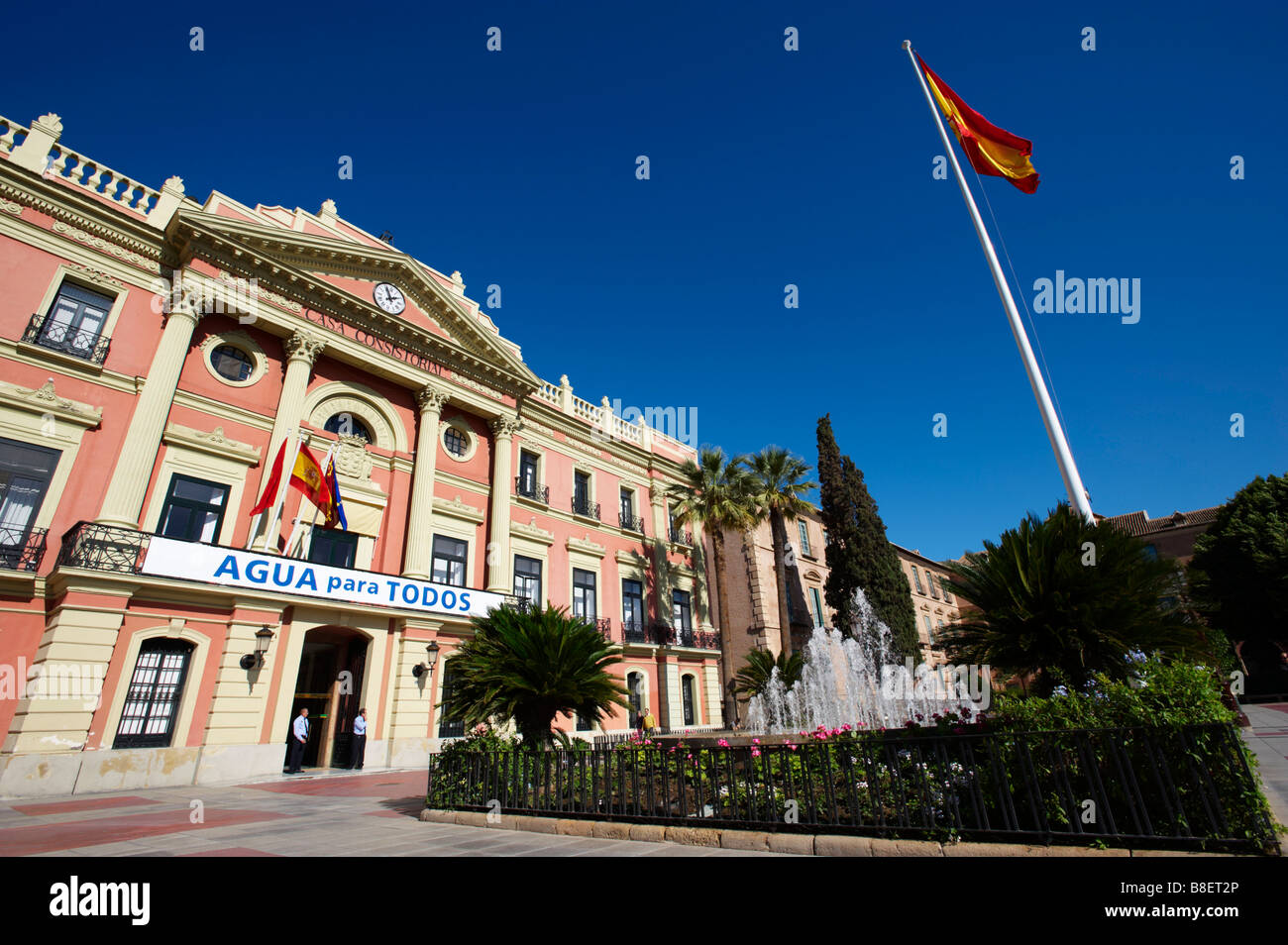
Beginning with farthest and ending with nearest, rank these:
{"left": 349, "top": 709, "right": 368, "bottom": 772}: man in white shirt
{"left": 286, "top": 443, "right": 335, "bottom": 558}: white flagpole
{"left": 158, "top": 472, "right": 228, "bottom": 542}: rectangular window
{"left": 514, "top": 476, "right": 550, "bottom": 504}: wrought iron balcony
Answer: {"left": 514, "top": 476, "right": 550, "bottom": 504}: wrought iron balcony < {"left": 286, "top": 443, "right": 335, "bottom": 558}: white flagpole < {"left": 349, "top": 709, "right": 368, "bottom": 772}: man in white shirt < {"left": 158, "top": 472, "right": 228, "bottom": 542}: rectangular window

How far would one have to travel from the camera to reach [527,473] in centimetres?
2505

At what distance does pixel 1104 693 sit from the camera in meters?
5.42

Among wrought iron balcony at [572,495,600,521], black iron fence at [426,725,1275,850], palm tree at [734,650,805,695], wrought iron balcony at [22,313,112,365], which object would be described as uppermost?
wrought iron balcony at [22,313,112,365]

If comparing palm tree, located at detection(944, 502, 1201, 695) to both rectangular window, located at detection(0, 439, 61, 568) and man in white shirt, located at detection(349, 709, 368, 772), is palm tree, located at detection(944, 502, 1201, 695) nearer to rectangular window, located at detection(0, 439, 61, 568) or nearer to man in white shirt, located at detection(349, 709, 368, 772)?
man in white shirt, located at detection(349, 709, 368, 772)

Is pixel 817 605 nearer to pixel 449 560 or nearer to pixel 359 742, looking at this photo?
pixel 449 560

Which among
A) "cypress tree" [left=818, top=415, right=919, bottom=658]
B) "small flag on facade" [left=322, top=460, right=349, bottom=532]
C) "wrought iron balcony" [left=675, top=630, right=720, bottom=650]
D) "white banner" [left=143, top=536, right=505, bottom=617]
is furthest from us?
"cypress tree" [left=818, top=415, right=919, bottom=658]

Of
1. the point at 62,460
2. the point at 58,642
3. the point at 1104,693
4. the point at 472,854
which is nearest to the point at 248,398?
the point at 62,460

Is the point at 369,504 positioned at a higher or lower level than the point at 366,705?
higher

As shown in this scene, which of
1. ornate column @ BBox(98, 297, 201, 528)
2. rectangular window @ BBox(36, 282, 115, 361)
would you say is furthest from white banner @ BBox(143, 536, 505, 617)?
rectangular window @ BBox(36, 282, 115, 361)

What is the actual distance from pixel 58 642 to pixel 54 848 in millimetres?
8530

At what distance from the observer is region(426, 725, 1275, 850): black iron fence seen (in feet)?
14.1

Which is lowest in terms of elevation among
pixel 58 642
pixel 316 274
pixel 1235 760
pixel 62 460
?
pixel 1235 760

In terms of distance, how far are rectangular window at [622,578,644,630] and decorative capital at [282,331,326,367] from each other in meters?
14.8
